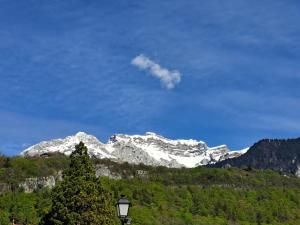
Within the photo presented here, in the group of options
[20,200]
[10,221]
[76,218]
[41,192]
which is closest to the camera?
[76,218]

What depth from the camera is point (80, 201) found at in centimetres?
5716

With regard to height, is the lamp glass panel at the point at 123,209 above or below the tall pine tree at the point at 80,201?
below

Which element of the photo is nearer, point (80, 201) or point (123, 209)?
point (123, 209)

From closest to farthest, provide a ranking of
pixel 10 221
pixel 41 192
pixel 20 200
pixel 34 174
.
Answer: pixel 10 221 → pixel 20 200 → pixel 41 192 → pixel 34 174

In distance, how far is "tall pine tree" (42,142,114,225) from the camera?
56.4m

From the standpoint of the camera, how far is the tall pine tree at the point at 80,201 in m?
56.4

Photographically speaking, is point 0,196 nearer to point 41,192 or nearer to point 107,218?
point 41,192

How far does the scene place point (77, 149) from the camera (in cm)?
6106

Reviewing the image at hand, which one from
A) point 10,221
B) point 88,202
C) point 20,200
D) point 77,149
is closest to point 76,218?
point 88,202

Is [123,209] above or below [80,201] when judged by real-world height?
below

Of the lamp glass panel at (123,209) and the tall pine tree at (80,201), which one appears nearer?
the lamp glass panel at (123,209)

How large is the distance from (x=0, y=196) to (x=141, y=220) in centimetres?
4095

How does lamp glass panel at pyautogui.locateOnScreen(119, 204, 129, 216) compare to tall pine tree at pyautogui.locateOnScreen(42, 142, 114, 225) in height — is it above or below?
below

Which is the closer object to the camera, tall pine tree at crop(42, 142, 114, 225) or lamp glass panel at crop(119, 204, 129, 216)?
lamp glass panel at crop(119, 204, 129, 216)
